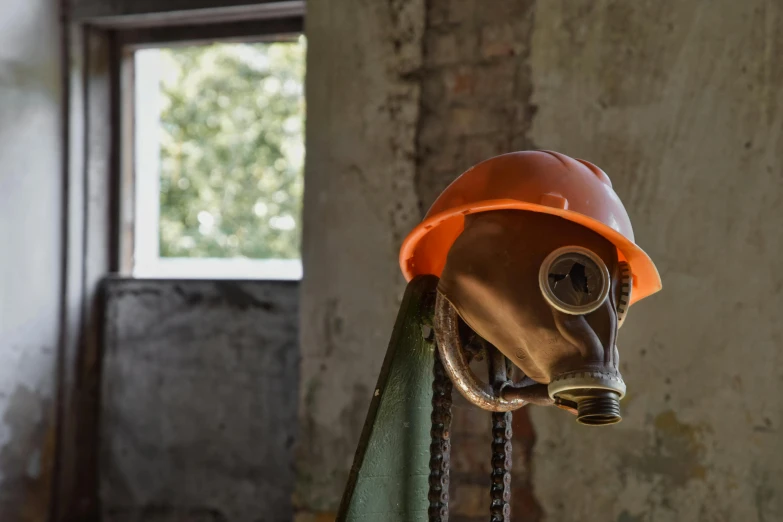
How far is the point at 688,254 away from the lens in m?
2.23

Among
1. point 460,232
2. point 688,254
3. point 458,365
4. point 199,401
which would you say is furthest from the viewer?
point 199,401

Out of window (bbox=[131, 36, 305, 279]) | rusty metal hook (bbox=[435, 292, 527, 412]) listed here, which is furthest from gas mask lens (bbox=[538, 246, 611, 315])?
window (bbox=[131, 36, 305, 279])

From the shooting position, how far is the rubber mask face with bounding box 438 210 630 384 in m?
0.99

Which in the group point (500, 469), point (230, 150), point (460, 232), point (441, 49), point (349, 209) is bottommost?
point (500, 469)

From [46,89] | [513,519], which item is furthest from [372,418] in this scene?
[46,89]

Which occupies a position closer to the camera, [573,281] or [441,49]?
[573,281]

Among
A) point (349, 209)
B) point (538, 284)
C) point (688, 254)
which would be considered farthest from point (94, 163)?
point (538, 284)

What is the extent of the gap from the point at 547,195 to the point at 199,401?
7.99 feet

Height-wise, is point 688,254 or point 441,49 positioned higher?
point 441,49

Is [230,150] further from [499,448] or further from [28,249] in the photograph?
[499,448]

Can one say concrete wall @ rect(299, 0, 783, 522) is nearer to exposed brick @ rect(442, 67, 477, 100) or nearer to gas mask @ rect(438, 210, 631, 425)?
exposed brick @ rect(442, 67, 477, 100)

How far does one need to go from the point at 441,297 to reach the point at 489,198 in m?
0.17

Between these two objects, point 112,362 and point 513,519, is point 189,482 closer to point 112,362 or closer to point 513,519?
point 112,362

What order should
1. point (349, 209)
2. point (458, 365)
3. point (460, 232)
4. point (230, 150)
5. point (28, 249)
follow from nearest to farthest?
point (458, 365) < point (460, 232) < point (349, 209) < point (28, 249) < point (230, 150)
